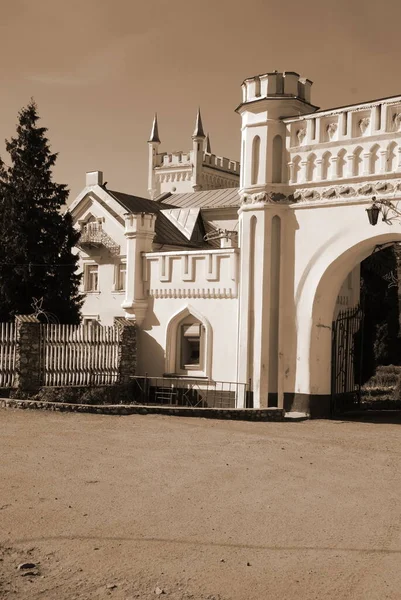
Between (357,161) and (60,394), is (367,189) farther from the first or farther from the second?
(60,394)

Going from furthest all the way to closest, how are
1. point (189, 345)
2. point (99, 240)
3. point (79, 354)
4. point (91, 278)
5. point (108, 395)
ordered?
point (91, 278)
point (99, 240)
point (189, 345)
point (108, 395)
point (79, 354)

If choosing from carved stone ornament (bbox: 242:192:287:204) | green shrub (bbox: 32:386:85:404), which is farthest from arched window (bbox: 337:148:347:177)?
green shrub (bbox: 32:386:85:404)

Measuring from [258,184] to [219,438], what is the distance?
6896mm

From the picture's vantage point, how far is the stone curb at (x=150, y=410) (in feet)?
52.5

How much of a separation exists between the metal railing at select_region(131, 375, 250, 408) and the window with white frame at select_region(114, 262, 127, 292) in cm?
1660

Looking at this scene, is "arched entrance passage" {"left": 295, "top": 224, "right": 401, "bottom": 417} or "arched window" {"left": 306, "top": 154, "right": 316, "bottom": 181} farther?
"arched window" {"left": 306, "top": 154, "right": 316, "bottom": 181}

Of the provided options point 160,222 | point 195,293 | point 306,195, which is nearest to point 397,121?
point 306,195

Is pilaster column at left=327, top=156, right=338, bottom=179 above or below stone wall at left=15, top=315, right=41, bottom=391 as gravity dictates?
above

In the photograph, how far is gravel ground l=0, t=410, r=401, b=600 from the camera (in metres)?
6.24

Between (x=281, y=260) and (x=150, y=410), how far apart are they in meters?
4.60

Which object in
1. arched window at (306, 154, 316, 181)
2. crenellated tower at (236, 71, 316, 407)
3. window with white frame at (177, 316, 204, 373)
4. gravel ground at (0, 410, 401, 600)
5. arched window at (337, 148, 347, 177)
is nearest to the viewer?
gravel ground at (0, 410, 401, 600)

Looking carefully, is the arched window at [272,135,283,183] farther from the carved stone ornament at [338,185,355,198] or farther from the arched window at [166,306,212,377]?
the arched window at [166,306,212,377]

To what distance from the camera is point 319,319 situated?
700 inches

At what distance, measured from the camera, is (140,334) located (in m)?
20.7
